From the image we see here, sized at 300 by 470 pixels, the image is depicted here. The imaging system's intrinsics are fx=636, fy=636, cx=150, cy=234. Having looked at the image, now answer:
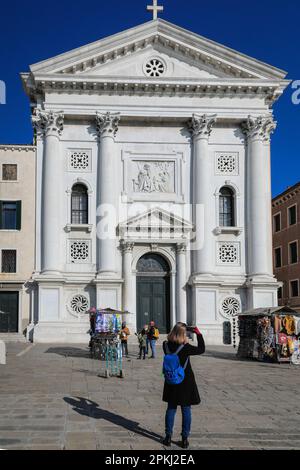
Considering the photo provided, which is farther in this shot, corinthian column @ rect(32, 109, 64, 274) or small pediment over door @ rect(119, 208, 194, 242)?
small pediment over door @ rect(119, 208, 194, 242)

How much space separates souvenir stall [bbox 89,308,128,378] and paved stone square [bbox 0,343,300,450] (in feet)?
1.74

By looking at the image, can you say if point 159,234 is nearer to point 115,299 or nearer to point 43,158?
point 115,299

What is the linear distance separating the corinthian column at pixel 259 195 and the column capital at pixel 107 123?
7.36m

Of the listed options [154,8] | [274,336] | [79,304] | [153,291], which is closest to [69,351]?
[79,304]

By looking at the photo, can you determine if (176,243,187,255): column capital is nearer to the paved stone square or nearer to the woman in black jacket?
the paved stone square

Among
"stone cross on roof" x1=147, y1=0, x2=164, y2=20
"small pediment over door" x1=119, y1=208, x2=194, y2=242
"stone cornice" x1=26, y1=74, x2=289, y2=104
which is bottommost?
"small pediment over door" x1=119, y1=208, x2=194, y2=242

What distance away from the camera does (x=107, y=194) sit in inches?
1378

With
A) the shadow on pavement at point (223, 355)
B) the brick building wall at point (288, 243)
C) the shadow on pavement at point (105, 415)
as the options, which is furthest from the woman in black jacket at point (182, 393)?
the brick building wall at point (288, 243)

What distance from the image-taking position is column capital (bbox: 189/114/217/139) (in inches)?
1406

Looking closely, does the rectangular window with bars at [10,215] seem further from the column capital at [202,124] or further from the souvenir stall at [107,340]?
the column capital at [202,124]

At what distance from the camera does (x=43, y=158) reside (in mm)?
35500

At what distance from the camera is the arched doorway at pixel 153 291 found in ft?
116

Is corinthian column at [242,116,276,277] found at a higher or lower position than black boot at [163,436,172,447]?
higher

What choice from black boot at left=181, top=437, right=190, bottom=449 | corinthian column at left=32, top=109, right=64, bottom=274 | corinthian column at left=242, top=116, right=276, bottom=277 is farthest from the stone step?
black boot at left=181, top=437, right=190, bottom=449
